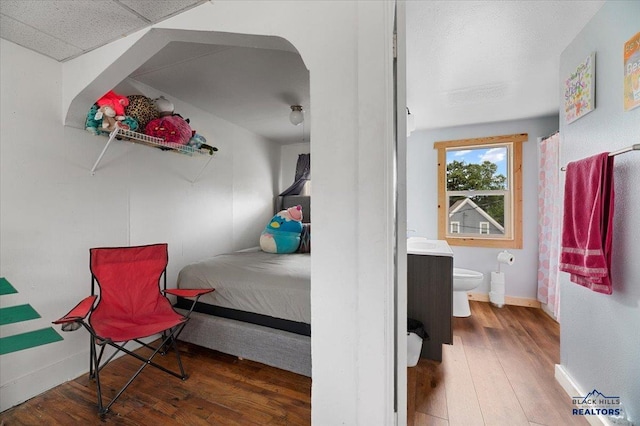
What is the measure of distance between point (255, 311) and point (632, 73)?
8.44 ft

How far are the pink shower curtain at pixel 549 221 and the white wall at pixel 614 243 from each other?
1445mm

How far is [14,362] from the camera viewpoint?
1.69 meters

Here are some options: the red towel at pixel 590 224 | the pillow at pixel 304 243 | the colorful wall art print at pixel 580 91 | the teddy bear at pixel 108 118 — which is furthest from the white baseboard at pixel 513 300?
the teddy bear at pixel 108 118

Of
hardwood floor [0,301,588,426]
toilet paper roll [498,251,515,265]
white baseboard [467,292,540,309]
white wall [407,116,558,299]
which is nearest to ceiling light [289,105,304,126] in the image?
white wall [407,116,558,299]

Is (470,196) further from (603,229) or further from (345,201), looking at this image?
(345,201)

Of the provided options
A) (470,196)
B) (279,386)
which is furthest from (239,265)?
(470,196)

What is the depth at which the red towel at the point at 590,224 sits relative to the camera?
4.74ft

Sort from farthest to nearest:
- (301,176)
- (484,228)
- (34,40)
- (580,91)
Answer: (301,176) → (484,228) → (580,91) → (34,40)

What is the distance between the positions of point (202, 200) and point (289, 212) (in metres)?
1.02

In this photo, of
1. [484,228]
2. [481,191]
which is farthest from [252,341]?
[481,191]

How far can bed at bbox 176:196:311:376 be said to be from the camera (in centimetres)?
194

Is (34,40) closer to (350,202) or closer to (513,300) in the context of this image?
(350,202)

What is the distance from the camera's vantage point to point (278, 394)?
178cm

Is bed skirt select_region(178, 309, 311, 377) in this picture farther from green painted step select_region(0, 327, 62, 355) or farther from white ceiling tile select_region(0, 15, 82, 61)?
white ceiling tile select_region(0, 15, 82, 61)
